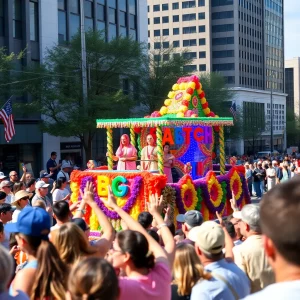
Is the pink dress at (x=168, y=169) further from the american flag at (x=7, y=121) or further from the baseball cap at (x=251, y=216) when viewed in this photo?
the american flag at (x=7, y=121)

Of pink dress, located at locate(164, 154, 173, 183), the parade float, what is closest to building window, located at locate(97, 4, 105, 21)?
the parade float

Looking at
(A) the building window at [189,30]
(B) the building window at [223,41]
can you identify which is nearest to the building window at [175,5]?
(A) the building window at [189,30]

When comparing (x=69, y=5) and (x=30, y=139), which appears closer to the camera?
(x=30, y=139)

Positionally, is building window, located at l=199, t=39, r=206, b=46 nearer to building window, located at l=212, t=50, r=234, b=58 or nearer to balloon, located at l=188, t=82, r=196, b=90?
building window, located at l=212, t=50, r=234, b=58

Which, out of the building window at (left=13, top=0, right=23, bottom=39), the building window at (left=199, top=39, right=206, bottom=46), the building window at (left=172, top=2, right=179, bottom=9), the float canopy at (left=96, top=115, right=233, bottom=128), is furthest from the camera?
the building window at (left=172, top=2, right=179, bottom=9)

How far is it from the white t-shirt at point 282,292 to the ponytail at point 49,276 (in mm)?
1794

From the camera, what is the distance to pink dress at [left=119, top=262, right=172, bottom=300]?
3.59 metres

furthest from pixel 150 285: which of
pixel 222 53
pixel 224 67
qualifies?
pixel 222 53

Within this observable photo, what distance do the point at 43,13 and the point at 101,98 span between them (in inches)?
300

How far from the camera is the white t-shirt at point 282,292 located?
202cm

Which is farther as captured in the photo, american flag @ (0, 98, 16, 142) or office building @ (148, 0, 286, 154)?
office building @ (148, 0, 286, 154)

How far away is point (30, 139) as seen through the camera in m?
31.6

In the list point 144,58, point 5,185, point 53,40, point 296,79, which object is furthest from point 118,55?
point 296,79

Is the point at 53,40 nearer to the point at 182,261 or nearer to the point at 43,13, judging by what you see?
the point at 43,13
